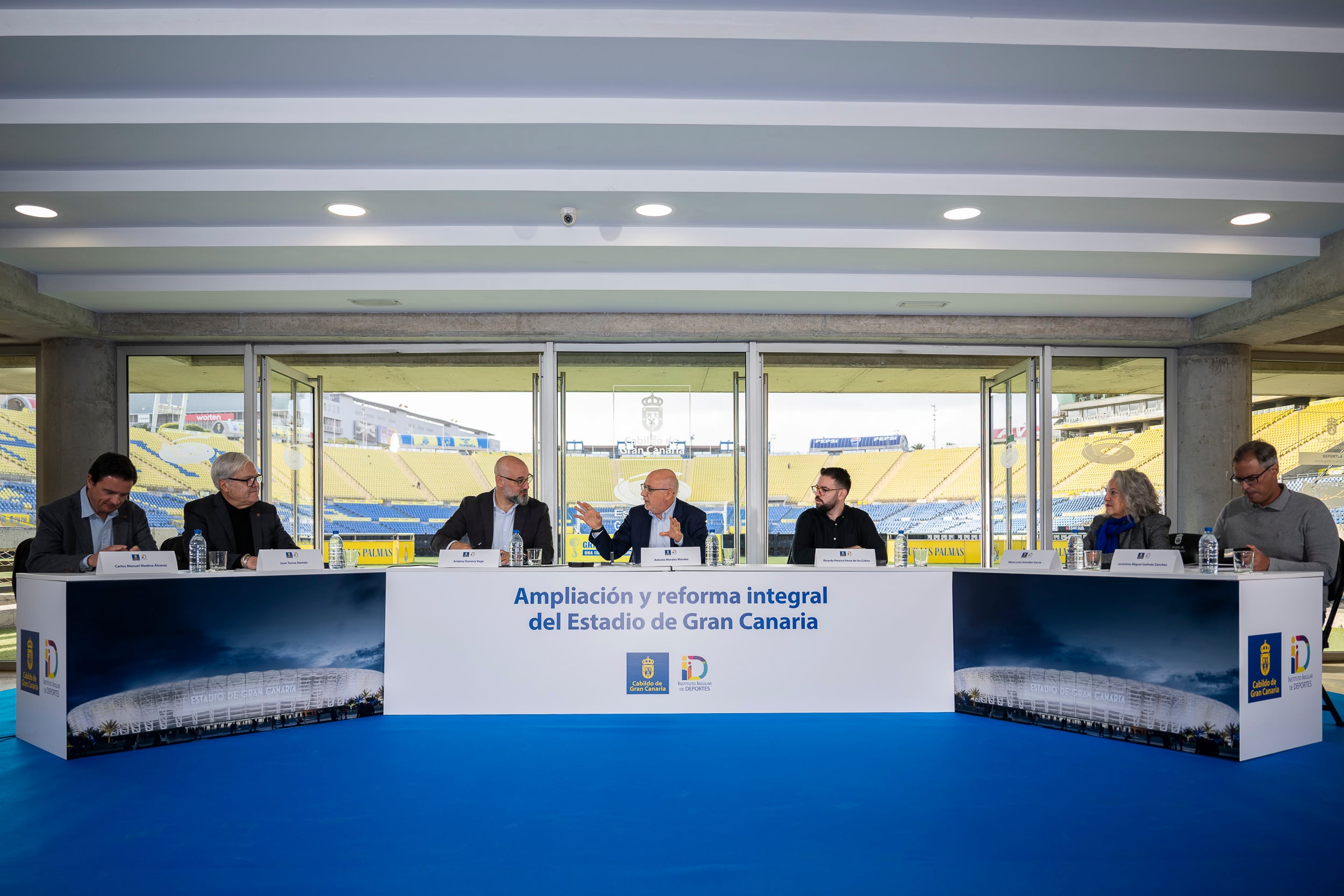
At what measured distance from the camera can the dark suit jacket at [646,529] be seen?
504 centimetres

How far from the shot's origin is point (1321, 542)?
4184 mm

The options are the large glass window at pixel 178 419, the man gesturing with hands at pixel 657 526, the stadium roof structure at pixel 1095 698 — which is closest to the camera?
the stadium roof structure at pixel 1095 698

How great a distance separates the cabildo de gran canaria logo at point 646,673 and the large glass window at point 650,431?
2886 millimetres

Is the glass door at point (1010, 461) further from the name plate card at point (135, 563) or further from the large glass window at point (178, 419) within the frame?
the large glass window at point (178, 419)

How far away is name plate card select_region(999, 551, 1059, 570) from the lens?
4.18 meters

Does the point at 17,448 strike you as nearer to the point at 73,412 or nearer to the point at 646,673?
the point at 73,412

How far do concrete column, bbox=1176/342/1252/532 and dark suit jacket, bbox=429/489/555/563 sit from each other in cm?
551

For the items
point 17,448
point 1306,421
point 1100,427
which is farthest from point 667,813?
point 1306,421

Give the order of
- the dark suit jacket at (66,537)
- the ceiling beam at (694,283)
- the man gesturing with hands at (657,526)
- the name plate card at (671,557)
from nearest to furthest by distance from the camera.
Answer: the dark suit jacket at (66,537), the name plate card at (671,557), the man gesturing with hands at (657,526), the ceiling beam at (694,283)

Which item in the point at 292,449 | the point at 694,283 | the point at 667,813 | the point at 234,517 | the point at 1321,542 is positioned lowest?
the point at 667,813

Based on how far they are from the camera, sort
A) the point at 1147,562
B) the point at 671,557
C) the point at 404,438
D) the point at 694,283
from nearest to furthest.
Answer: the point at 1147,562, the point at 671,557, the point at 694,283, the point at 404,438

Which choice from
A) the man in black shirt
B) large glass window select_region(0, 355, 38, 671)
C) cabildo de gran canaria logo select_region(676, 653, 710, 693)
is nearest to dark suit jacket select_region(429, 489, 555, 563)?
cabildo de gran canaria logo select_region(676, 653, 710, 693)

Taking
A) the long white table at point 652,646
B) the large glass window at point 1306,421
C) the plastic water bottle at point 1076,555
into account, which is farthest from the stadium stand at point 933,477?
the long white table at point 652,646

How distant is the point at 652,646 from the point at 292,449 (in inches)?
181
